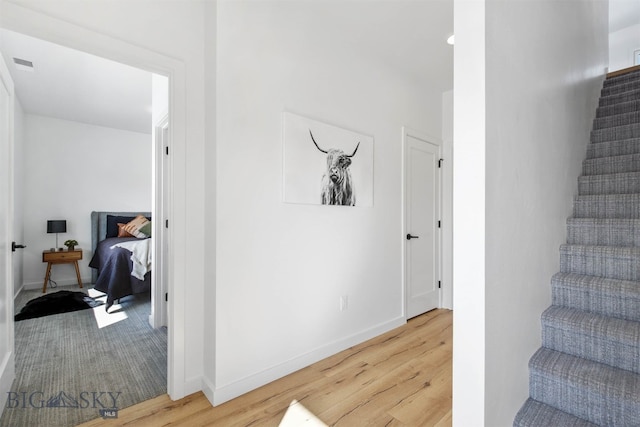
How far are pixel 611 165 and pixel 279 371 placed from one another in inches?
106

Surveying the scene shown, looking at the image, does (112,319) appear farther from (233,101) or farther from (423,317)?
(423,317)

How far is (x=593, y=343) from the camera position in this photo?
50.9 inches

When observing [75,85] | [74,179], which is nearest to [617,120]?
[75,85]

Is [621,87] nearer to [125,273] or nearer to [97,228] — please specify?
[125,273]

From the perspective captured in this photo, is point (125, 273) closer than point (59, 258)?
Yes

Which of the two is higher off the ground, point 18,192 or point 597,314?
point 18,192

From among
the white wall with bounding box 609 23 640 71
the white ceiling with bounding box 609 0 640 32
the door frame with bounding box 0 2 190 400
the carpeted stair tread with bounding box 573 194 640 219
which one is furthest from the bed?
the white wall with bounding box 609 23 640 71

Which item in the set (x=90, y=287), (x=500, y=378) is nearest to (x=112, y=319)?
(x=90, y=287)

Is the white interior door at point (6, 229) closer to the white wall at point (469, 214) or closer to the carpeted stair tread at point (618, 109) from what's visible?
the white wall at point (469, 214)

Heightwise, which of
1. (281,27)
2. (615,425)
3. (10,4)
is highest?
(281,27)

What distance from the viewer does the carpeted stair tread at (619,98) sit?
94.4 inches

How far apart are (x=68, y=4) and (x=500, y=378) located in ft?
8.52

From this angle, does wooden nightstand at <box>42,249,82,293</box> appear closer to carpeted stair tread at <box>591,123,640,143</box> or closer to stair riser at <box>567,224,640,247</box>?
→ stair riser at <box>567,224,640,247</box>

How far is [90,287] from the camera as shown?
4.68 m
